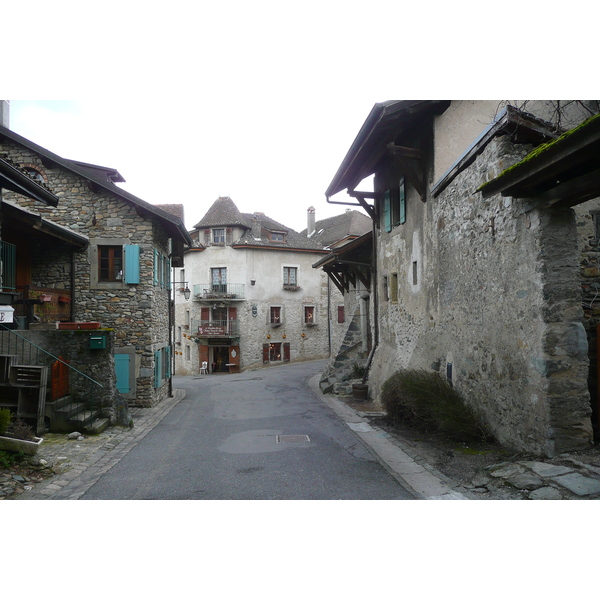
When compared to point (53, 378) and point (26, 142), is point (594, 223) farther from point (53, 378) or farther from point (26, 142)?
point (26, 142)

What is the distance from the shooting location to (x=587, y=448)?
4.88 metres

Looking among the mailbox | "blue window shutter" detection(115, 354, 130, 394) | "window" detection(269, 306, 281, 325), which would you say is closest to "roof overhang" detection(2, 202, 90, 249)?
the mailbox

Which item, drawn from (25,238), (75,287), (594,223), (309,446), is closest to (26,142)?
(25,238)

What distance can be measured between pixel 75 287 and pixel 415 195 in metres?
9.01

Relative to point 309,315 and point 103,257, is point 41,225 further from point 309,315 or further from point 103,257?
point 309,315

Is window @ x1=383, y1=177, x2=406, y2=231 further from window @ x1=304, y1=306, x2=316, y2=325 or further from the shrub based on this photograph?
window @ x1=304, y1=306, x2=316, y2=325

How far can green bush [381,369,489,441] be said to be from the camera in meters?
6.61

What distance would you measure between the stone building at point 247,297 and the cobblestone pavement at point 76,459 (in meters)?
17.6

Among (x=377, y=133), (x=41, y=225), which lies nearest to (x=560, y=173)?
(x=377, y=133)

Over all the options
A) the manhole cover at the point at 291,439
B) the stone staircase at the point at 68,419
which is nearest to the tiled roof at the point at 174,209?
the stone staircase at the point at 68,419

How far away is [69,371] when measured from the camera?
896 centimetres

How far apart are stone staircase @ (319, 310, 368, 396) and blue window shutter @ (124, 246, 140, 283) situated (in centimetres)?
626

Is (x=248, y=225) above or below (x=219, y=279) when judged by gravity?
above

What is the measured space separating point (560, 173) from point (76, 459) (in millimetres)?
7100
